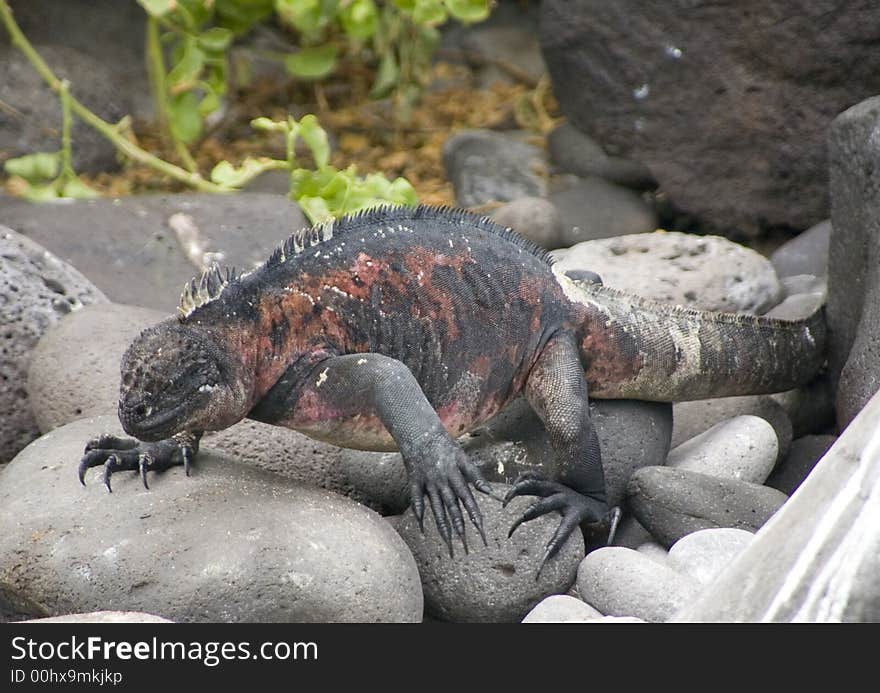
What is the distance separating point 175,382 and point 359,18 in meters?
3.98

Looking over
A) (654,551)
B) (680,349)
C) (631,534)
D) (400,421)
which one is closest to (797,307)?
(680,349)

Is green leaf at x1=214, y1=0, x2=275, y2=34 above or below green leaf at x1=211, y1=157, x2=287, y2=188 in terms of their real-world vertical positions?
above

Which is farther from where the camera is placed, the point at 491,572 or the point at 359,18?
the point at 359,18

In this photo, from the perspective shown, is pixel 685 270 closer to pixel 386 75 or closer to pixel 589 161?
pixel 589 161

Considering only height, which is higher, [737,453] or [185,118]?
[185,118]

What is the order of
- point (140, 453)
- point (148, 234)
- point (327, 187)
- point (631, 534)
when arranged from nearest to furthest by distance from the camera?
point (140, 453), point (631, 534), point (148, 234), point (327, 187)

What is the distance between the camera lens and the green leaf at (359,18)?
269 inches

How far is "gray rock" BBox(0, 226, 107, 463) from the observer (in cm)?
450

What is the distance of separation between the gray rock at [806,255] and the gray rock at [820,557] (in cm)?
322

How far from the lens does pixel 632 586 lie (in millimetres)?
3445

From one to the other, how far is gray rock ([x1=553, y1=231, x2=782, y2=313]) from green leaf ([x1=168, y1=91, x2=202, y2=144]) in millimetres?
2407

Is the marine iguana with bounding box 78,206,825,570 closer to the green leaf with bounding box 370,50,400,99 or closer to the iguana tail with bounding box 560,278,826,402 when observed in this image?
the iguana tail with bounding box 560,278,826,402

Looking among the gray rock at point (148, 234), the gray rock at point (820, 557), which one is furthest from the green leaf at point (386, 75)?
the gray rock at point (820, 557)

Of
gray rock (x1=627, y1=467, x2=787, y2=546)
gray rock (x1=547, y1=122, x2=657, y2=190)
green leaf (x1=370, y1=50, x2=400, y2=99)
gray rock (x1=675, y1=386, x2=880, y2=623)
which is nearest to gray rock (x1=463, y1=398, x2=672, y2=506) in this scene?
gray rock (x1=627, y1=467, x2=787, y2=546)
